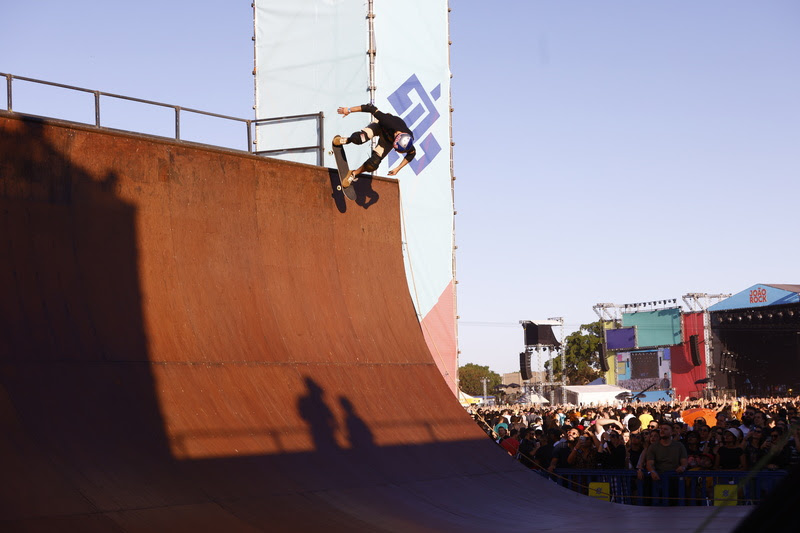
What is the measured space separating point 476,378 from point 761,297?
55.4 meters

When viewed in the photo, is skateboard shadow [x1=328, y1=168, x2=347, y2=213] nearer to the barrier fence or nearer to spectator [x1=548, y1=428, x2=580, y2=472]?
spectator [x1=548, y1=428, x2=580, y2=472]

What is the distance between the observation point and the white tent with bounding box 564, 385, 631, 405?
43.2m

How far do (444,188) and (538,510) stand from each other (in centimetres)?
1240

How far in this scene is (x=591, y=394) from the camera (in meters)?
43.9

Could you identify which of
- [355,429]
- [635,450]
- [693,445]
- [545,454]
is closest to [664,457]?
[635,450]

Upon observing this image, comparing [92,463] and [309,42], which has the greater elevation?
[309,42]

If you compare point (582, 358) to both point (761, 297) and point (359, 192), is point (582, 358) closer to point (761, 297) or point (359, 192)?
point (761, 297)

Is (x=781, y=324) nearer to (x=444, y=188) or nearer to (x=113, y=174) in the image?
(x=444, y=188)

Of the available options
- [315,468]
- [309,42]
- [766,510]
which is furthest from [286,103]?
[766,510]

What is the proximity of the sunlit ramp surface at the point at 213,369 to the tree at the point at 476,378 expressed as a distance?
3294 inches

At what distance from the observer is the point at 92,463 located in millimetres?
6738

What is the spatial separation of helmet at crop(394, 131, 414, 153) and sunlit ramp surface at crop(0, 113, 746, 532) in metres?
1.43

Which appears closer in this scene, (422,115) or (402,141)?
(402,141)

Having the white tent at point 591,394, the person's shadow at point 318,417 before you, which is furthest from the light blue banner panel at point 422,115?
the white tent at point 591,394
